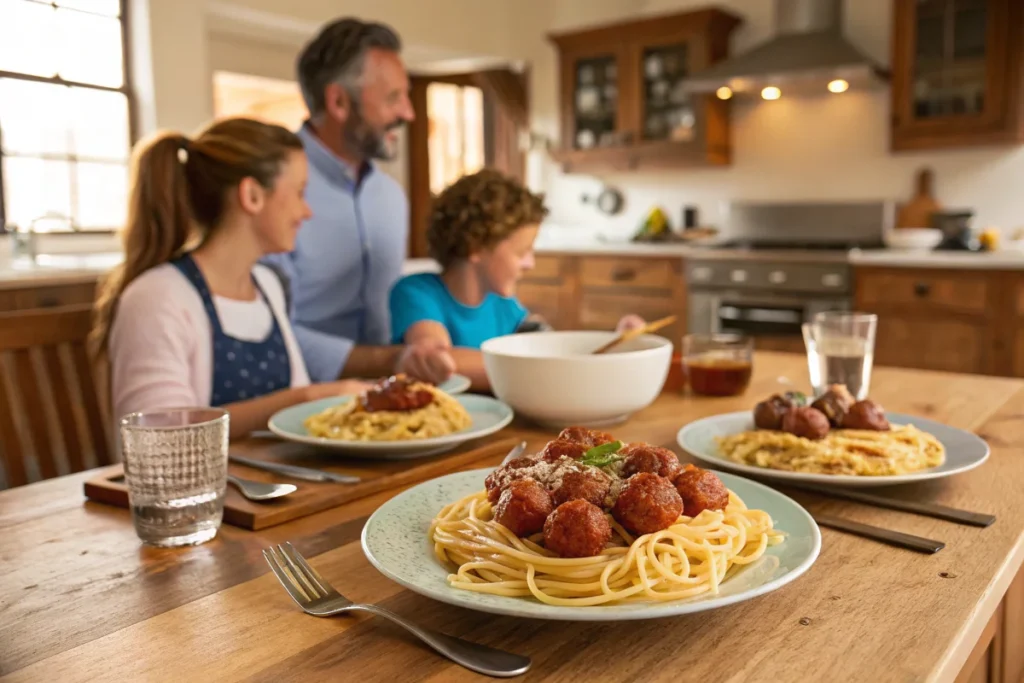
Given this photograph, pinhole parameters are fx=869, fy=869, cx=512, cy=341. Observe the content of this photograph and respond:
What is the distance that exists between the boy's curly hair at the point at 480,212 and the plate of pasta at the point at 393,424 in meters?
0.81

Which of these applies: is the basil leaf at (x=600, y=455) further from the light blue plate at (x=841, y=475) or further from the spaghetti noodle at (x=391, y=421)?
the spaghetti noodle at (x=391, y=421)

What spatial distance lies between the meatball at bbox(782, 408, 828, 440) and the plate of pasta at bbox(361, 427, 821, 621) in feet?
0.88

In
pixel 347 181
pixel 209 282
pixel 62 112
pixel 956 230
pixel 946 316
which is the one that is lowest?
pixel 946 316

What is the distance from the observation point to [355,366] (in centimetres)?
200

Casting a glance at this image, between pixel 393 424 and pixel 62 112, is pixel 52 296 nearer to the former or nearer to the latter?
pixel 62 112

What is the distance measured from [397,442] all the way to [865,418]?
0.56 m

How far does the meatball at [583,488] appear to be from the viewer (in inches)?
26.5

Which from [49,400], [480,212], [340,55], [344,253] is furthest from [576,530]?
[340,55]

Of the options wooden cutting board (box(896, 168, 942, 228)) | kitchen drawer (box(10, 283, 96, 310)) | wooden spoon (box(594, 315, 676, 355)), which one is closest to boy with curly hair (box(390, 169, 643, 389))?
wooden spoon (box(594, 315, 676, 355))

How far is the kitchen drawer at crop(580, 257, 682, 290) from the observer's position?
4879 mm

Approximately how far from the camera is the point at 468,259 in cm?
204

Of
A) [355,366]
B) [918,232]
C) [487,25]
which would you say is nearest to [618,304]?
[918,232]

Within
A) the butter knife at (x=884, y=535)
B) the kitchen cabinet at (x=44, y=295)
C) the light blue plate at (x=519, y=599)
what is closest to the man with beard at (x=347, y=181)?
the light blue plate at (x=519, y=599)

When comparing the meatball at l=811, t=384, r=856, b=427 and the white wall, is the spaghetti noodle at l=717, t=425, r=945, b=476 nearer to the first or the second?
the meatball at l=811, t=384, r=856, b=427
